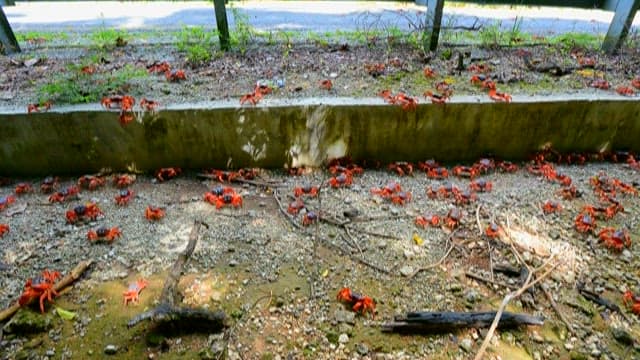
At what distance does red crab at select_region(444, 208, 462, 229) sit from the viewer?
112 inches

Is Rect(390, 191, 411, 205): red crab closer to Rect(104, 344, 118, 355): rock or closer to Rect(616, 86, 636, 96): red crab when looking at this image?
Rect(104, 344, 118, 355): rock

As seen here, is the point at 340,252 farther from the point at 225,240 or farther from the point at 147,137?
the point at 147,137

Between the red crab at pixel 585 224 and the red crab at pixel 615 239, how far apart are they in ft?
0.25

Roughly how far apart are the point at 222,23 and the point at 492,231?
3232mm

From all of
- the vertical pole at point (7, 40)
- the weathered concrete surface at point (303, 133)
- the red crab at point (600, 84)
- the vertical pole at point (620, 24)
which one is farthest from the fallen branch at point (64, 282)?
the vertical pole at point (620, 24)

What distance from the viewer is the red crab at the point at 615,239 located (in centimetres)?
261

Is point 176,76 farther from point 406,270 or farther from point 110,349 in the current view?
point 406,270

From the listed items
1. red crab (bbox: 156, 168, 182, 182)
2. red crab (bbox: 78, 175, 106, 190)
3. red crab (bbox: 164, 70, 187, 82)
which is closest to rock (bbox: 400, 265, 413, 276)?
red crab (bbox: 156, 168, 182, 182)

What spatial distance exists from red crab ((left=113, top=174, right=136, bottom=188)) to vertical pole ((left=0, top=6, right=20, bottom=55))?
2.22 meters

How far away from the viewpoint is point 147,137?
3213 mm

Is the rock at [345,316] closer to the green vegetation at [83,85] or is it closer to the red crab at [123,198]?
the red crab at [123,198]

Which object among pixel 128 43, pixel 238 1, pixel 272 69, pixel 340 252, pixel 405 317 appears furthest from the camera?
pixel 238 1

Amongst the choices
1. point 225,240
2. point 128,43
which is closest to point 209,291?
point 225,240

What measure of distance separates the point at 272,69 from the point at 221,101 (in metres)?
0.89
